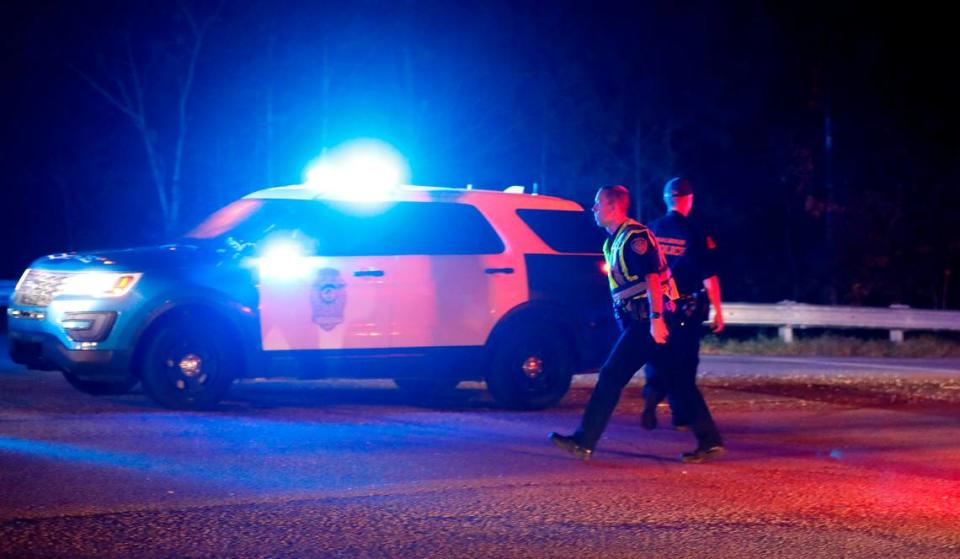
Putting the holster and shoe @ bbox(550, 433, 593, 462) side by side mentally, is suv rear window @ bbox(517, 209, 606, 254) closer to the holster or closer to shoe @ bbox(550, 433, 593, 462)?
the holster

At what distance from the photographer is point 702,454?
8258mm

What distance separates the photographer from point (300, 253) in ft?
34.0

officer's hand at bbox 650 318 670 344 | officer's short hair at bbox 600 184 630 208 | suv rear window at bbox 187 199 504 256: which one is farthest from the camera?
suv rear window at bbox 187 199 504 256

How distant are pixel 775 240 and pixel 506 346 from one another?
32.3 m

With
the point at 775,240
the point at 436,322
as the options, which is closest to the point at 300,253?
the point at 436,322

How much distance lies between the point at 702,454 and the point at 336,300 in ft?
11.1

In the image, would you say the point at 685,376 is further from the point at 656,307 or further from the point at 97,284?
the point at 97,284

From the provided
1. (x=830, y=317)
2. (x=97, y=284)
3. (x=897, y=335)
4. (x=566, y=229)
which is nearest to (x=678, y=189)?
(x=566, y=229)

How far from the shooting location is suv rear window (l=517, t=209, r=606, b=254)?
11.2 metres

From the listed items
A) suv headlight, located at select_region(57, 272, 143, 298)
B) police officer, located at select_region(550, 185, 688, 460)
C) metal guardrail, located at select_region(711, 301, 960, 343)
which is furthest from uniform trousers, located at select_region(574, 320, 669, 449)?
metal guardrail, located at select_region(711, 301, 960, 343)

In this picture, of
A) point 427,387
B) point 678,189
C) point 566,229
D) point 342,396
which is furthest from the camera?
point 427,387

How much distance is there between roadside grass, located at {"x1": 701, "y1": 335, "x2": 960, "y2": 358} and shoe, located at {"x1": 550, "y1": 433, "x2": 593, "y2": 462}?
32.4 ft

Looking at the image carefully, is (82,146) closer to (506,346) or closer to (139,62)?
(139,62)

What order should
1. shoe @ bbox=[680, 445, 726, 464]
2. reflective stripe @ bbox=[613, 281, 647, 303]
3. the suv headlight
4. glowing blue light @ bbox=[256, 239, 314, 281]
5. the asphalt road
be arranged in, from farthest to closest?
1. glowing blue light @ bbox=[256, 239, 314, 281]
2. the suv headlight
3. shoe @ bbox=[680, 445, 726, 464]
4. reflective stripe @ bbox=[613, 281, 647, 303]
5. the asphalt road
